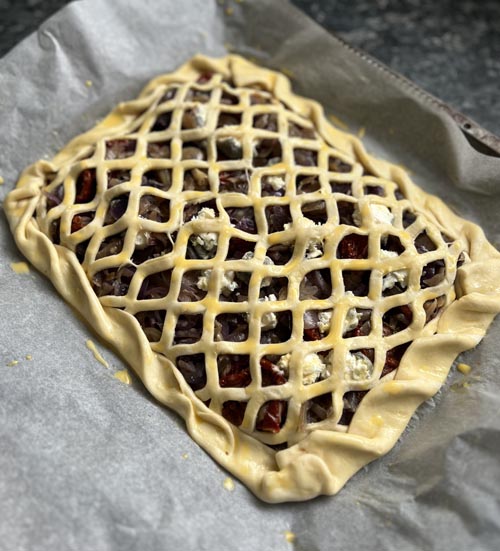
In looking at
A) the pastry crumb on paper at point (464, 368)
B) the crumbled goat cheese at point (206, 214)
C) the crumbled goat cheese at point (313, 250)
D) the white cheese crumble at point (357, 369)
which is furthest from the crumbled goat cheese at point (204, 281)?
the pastry crumb on paper at point (464, 368)

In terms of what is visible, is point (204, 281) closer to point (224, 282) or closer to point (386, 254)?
point (224, 282)

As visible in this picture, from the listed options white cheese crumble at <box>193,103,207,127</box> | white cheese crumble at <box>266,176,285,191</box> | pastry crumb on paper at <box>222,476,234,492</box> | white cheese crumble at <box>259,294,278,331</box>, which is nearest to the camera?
pastry crumb on paper at <box>222,476,234,492</box>

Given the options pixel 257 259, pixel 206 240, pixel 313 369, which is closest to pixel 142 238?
pixel 206 240

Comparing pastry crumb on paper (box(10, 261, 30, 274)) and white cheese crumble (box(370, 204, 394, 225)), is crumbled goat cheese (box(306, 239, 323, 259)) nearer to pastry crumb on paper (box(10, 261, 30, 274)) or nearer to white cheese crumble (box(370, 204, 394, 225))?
white cheese crumble (box(370, 204, 394, 225))

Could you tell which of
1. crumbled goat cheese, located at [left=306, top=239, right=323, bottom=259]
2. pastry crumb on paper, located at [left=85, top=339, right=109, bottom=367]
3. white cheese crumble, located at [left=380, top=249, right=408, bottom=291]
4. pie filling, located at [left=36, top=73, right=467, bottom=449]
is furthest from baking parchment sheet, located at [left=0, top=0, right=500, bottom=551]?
crumbled goat cheese, located at [left=306, top=239, right=323, bottom=259]

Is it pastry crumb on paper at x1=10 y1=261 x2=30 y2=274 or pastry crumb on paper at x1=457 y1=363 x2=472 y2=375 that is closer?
pastry crumb on paper at x1=457 y1=363 x2=472 y2=375

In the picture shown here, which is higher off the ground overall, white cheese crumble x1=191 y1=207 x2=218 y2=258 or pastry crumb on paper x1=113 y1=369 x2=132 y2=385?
white cheese crumble x1=191 y1=207 x2=218 y2=258

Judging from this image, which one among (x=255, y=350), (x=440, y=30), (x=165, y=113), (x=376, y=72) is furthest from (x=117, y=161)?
(x=440, y=30)
